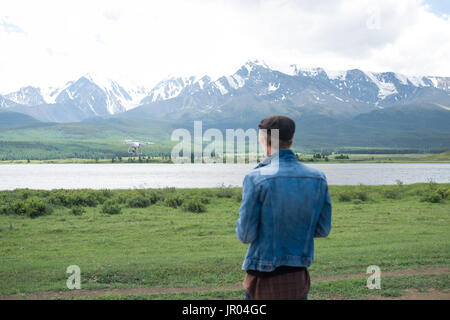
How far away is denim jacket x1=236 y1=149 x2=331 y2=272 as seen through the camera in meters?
3.89

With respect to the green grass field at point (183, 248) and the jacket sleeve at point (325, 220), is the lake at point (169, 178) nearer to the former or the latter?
the green grass field at point (183, 248)

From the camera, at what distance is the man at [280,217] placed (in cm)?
389

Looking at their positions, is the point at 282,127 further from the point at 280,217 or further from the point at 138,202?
the point at 138,202

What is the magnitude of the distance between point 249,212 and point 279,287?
0.86 meters

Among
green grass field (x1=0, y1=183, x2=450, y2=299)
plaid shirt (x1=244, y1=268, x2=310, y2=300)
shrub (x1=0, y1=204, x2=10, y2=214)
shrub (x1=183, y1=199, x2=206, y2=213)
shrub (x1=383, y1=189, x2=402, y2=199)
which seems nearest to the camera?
plaid shirt (x1=244, y1=268, x2=310, y2=300)

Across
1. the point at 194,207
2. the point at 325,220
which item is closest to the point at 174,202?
the point at 194,207

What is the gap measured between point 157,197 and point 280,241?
98.1ft

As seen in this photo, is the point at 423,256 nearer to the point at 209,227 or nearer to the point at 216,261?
the point at 216,261

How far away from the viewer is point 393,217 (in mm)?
23094

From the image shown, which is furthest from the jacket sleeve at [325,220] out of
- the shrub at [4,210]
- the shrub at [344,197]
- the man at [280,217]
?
the shrub at [344,197]

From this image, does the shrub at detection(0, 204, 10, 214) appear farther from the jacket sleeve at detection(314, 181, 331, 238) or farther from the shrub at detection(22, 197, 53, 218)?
the jacket sleeve at detection(314, 181, 331, 238)

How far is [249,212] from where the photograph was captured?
3902mm

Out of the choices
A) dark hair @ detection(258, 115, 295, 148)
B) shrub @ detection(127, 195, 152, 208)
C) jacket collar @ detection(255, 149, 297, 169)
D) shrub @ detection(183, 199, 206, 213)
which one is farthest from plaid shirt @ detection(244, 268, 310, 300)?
shrub @ detection(127, 195, 152, 208)
